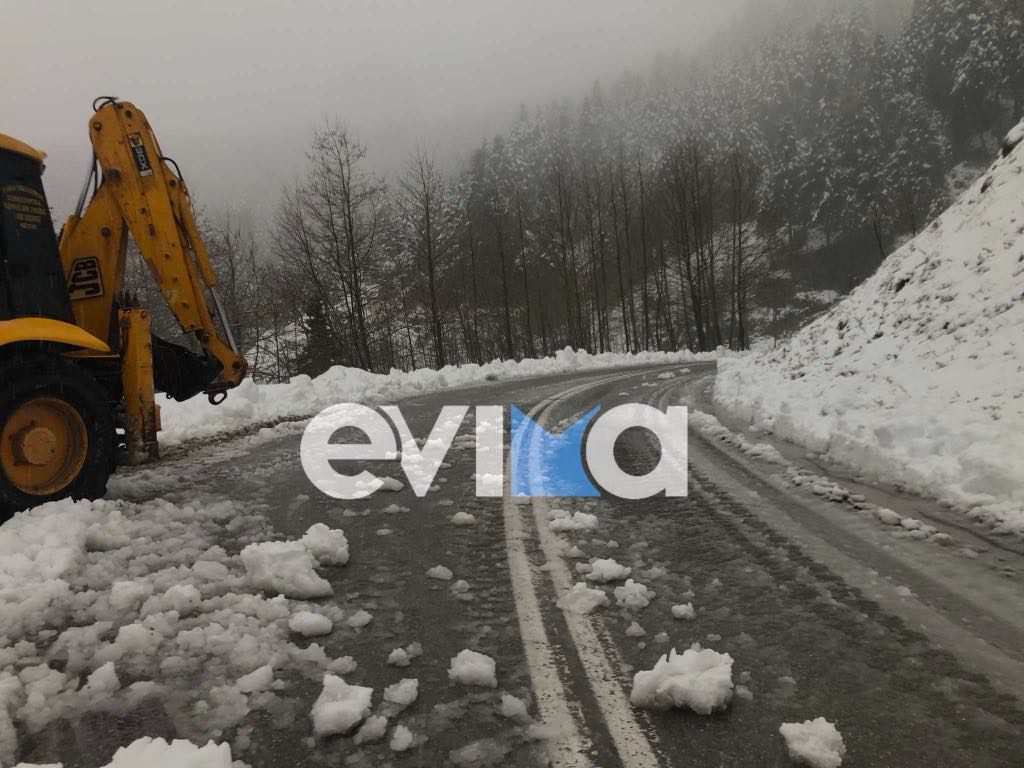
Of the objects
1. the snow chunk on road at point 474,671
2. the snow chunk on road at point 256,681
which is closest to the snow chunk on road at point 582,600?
the snow chunk on road at point 474,671

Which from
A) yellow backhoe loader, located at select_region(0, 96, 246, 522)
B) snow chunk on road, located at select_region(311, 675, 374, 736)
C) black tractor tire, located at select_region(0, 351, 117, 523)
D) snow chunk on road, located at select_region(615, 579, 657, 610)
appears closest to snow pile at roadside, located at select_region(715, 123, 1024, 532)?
snow chunk on road, located at select_region(615, 579, 657, 610)

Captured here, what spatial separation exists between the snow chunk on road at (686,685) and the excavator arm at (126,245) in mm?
5426

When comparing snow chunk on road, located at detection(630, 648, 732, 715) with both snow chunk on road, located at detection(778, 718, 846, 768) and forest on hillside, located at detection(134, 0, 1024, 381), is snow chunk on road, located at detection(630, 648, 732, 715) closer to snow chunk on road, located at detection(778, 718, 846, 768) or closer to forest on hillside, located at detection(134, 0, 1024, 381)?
snow chunk on road, located at detection(778, 718, 846, 768)

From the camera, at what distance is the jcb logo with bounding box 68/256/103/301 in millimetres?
6117

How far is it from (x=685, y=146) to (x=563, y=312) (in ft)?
46.9

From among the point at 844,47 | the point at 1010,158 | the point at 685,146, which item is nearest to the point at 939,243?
the point at 1010,158

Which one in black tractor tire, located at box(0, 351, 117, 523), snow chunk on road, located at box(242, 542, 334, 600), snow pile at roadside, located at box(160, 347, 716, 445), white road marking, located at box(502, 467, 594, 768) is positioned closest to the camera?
white road marking, located at box(502, 467, 594, 768)

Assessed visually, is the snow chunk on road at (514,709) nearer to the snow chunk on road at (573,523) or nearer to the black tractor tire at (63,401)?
the snow chunk on road at (573,523)

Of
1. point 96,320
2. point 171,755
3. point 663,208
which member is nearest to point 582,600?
point 171,755

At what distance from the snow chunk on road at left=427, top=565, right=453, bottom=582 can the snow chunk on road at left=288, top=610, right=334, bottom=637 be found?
2.71 feet

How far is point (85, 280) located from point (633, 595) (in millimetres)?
6158

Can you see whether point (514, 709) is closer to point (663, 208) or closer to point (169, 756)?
point (169, 756)

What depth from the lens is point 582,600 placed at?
3.46 metres

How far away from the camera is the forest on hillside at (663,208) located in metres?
31.4
